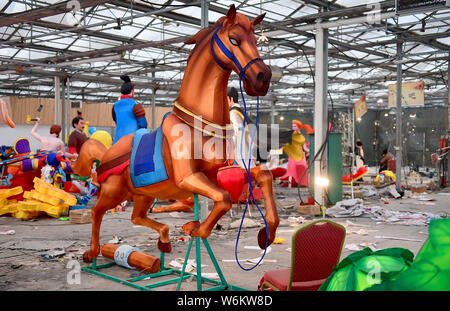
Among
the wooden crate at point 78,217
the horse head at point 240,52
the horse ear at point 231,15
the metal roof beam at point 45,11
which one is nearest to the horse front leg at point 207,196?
the horse head at point 240,52

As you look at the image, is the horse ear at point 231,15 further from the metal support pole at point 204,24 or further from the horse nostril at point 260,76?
the metal support pole at point 204,24

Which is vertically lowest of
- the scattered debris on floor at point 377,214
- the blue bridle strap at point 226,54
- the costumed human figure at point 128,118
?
the scattered debris on floor at point 377,214

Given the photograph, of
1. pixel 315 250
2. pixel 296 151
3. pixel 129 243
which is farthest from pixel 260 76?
pixel 296 151

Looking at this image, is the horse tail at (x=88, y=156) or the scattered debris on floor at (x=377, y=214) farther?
the scattered debris on floor at (x=377, y=214)

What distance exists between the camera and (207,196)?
2932 mm

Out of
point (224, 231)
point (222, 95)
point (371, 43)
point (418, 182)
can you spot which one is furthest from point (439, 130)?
point (222, 95)

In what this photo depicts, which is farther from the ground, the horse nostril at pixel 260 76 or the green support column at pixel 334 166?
the horse nostril at pixel 260 76

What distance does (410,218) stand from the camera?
7.83 m

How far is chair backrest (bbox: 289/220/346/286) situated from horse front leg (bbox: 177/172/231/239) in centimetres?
56

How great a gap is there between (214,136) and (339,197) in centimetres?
696

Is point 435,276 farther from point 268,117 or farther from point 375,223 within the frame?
point 268,117

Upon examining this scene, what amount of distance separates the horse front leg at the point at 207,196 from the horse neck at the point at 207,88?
1.50 feet

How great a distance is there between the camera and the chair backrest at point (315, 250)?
249 cm

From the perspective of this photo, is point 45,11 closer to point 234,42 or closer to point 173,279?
point 173,279
